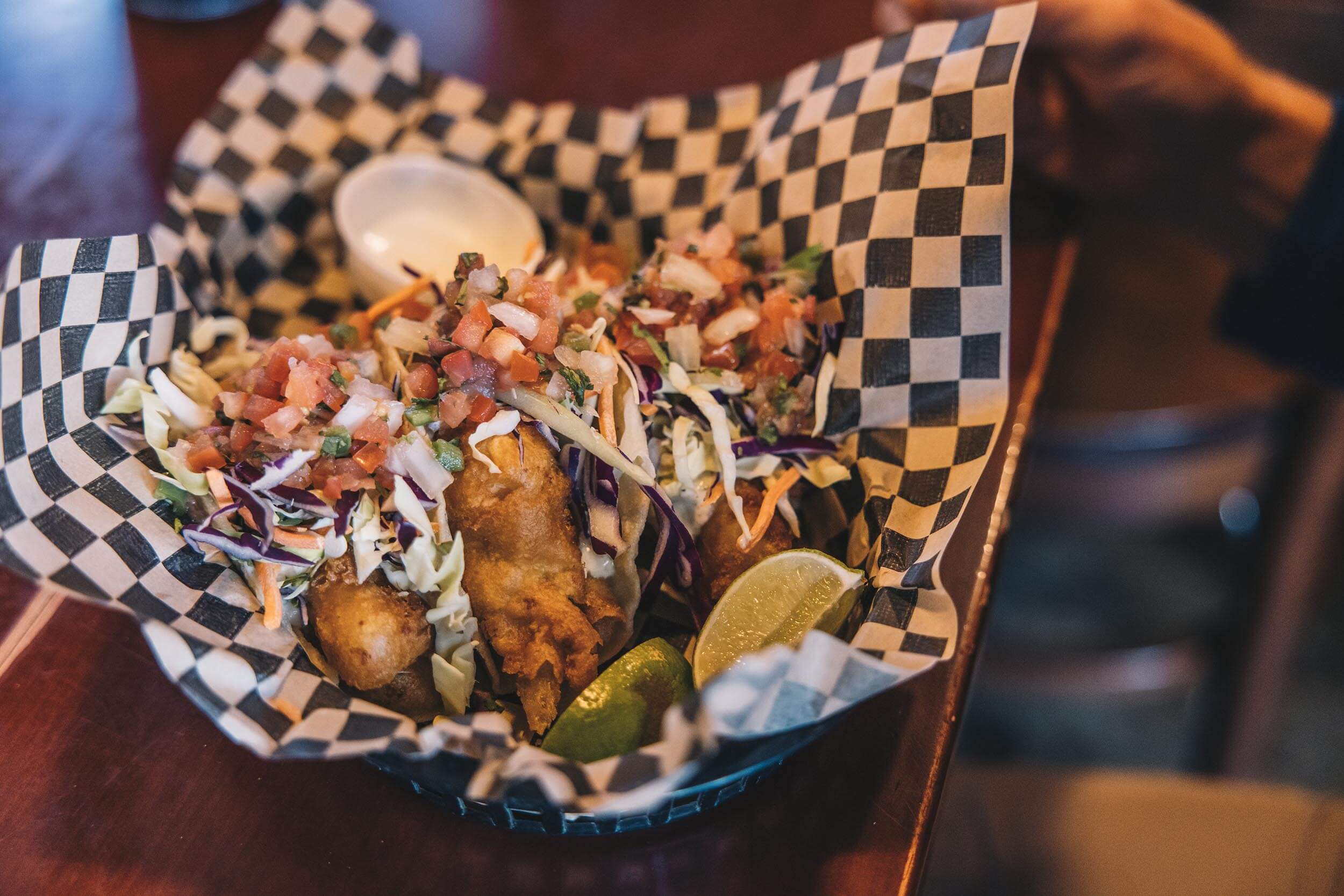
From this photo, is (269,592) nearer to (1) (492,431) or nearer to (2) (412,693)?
(2) (412,693)

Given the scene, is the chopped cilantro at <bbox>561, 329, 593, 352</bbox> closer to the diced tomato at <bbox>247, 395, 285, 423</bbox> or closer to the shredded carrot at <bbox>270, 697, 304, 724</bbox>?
the diced tomato at <bbox>247, 395, 285, 423</bbox>

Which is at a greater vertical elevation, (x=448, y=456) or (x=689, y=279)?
(x=689, y=279)

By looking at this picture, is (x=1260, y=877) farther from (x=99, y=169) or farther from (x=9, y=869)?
(x=99, y=169)

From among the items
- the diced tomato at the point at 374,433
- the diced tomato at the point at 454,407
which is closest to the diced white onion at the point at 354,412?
the diced tomato at the point at 374,433

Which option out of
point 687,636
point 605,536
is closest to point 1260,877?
point 687,636

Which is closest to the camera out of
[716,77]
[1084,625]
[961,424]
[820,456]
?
[961,424]

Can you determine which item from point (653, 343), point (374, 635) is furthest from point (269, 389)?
point (653, 343)
